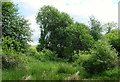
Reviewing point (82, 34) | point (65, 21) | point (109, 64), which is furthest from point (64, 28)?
point (109, 64)

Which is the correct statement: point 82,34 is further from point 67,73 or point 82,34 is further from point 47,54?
point 67,73

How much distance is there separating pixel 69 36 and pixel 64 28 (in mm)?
1541

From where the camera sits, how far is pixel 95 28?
20.5 m

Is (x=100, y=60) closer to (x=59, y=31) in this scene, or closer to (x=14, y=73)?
(x=14, y=73)

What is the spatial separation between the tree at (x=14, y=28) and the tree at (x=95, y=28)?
8.07 meters

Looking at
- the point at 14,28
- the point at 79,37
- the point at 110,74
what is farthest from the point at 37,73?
the point at 79,37

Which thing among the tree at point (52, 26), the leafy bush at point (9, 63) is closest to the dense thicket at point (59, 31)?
the tree at point (52, 26)

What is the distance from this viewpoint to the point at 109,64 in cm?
1339

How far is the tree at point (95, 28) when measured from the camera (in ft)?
66.4

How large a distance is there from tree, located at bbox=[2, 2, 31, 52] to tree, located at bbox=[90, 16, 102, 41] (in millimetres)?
8066

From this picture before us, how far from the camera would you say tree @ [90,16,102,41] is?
20234mm

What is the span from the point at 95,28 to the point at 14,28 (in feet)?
29.5

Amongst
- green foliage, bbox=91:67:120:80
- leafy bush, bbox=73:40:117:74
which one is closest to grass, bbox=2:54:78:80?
leafy bush, bbox=73:40:117:74

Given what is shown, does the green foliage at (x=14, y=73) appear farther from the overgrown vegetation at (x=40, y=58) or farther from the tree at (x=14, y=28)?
the tree at (x=14, y=28)
